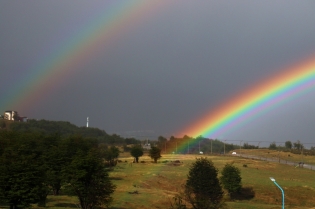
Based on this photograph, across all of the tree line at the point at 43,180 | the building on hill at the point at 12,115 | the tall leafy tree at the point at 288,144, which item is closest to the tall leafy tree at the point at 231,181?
the tree line at the point at 43,180

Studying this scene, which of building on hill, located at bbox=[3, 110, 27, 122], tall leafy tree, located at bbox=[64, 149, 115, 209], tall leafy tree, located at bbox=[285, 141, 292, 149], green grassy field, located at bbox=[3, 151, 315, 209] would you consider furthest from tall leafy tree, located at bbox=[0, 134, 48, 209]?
building on hill, located at bbox=[3, 110, 27, 122]

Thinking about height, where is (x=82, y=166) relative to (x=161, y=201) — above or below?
above

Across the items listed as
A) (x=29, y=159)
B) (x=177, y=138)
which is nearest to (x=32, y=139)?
(x=29, y=159)

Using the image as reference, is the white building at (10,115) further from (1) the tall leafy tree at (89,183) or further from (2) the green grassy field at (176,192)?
(1) the tall leafy tree at (89,183)

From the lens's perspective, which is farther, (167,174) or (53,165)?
(167,174)

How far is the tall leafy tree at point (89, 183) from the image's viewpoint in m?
25.1

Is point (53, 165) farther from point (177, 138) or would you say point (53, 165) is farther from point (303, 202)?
point (177, 138)

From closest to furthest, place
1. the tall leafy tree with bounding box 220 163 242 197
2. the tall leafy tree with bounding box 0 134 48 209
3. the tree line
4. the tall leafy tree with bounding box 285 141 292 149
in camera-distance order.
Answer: the tall leafy tree with bounding box 0 134 48 209
the tree line
the tall leafy tree with bounding box 220 163 242 197
the tall leafy tree with bounding box 285 141 292 149

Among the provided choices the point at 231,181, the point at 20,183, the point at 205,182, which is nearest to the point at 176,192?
the point at 231,181

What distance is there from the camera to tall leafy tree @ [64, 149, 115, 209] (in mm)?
25094

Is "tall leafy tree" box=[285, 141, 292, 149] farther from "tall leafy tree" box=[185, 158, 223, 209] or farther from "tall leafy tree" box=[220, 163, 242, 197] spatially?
"tall leafy tree" box=[185, 158, 223, 209]

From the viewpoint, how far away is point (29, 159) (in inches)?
965

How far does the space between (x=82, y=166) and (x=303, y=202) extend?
22518 mm

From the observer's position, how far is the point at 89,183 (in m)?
25.7
